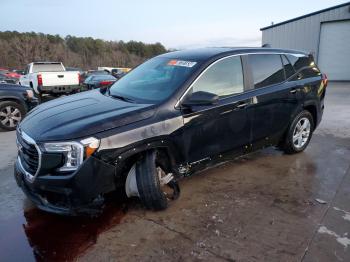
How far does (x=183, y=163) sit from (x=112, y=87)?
1619 millimetres

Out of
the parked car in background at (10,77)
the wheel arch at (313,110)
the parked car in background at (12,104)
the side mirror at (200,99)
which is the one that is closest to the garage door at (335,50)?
the wheel arch at (313,110)

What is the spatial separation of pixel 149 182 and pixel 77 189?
71 cm

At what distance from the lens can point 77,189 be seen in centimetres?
301

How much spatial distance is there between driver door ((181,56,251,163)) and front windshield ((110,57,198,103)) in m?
0.22

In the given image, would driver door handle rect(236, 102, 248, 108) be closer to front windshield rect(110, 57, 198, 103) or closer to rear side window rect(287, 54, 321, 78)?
front windshield rect(110, 57, 198, 103)

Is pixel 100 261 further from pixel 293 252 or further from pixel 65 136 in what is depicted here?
pixel 293 252

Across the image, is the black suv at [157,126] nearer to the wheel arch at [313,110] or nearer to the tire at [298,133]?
the tire at [298,133]

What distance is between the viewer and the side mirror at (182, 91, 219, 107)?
11.8 feet

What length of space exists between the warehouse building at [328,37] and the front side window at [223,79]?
68.3 ft

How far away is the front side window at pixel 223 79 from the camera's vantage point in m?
3.91

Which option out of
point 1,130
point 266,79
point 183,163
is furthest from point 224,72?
point 1,130

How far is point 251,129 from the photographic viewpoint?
443 cm

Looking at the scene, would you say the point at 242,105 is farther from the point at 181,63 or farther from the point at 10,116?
the point at 10,116

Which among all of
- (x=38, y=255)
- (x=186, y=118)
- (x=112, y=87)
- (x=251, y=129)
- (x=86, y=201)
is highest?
(x=112, y=87)
